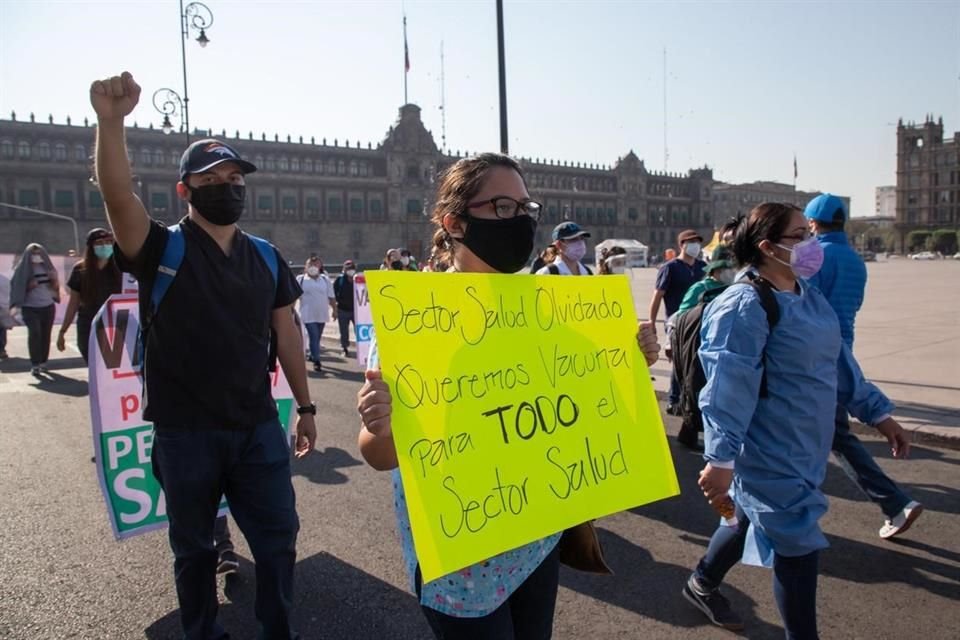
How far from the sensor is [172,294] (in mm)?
2533

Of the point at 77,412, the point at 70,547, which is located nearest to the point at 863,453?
the point at 70,547

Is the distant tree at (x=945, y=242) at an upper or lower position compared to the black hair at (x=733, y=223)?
upper

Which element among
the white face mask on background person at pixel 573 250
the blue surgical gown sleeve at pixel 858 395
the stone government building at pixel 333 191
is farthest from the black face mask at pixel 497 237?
the stone government building at pixel 333 191

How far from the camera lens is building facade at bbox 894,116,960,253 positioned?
112 m

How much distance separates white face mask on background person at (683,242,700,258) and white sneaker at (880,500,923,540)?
328cm

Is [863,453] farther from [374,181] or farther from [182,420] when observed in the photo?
[374,181]

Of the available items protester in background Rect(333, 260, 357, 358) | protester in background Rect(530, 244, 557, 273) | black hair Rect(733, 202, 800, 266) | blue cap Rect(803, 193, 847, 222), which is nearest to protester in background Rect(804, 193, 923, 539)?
blue cap Rect(803, 193, 847, 222)

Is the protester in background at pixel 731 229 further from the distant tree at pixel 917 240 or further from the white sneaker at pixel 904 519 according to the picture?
the distant tree at pixel 917 240

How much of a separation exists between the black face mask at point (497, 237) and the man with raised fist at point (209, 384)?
3.67 feet

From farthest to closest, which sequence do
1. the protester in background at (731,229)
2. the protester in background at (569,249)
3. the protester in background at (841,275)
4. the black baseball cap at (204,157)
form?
the protester in background at (569,249) < the protester in background at (841,275) < the protester in background at (731,229) < the black baseball cap at (204,157)

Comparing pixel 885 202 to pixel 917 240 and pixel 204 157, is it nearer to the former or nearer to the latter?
pixel 917 240

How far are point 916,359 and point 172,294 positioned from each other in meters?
10.1

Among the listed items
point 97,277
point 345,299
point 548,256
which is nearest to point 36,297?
point 345,299

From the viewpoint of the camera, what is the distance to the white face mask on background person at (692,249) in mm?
6734
